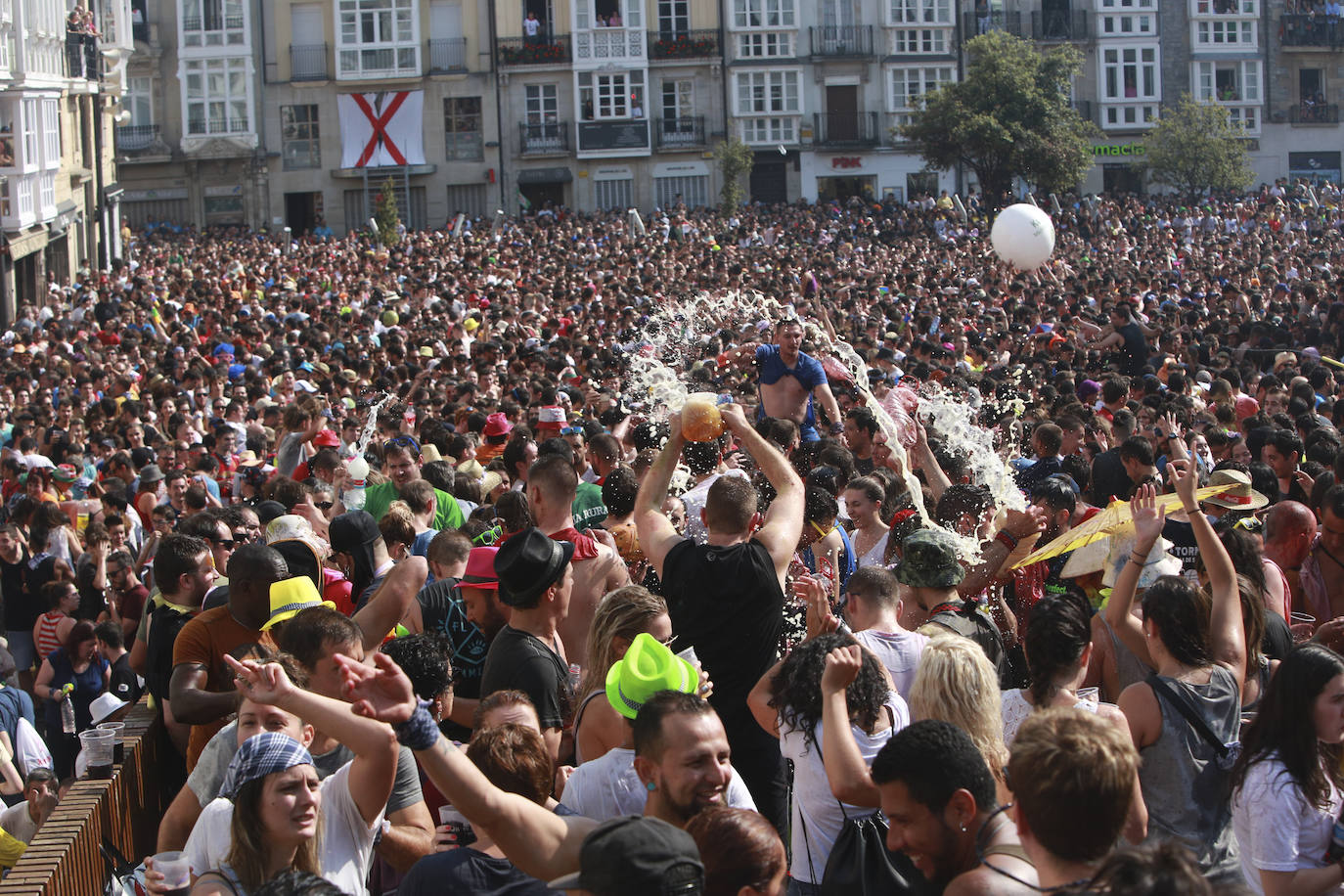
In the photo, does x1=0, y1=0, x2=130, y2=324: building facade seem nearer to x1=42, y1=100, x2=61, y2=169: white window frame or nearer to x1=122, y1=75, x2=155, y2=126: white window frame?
x1=42, y1=100, x2=61, y2=169: white window frame

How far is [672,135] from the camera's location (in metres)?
48.9

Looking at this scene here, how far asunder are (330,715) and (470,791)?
383mm

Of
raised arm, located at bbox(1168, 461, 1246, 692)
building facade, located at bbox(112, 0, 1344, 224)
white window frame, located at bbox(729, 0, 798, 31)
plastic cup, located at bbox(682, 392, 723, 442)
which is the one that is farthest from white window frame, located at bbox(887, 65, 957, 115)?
raised arm, located at bbox(1168, 461, 1246, 692)

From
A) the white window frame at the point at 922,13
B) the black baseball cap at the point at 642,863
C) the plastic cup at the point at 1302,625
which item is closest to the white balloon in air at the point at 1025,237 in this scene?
the plastic cup at the point at 1302,625

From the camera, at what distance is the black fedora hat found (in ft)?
15.5

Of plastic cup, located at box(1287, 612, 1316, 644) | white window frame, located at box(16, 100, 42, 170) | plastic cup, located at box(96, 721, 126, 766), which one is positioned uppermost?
white window frame, located at box(16, 100, 42, 170)

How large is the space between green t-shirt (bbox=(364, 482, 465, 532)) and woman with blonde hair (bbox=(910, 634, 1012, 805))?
13.3ft

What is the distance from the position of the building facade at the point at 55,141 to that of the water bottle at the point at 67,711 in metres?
19.8

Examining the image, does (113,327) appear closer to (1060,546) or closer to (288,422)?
(288,422)

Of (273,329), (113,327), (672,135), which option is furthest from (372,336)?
(672,135)

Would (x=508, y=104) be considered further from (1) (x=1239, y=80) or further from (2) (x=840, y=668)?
(2) (x=840, y=668)

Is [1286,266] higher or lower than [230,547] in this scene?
higher

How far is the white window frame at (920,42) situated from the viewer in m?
49.7

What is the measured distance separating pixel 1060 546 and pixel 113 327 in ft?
61.4
